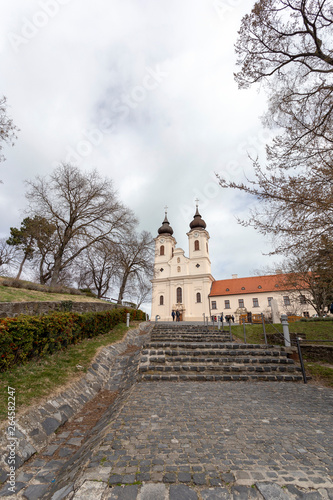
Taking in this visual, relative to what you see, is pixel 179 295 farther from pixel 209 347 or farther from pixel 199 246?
pixel 209 347

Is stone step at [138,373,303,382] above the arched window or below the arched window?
below

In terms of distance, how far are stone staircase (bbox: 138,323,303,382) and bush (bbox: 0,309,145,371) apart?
2.36 meters

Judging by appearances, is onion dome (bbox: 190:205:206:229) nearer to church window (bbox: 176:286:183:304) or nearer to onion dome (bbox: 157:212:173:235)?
onion dome (bbox: 157:212:173:235)

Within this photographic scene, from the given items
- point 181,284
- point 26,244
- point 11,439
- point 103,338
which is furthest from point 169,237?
point 11,439

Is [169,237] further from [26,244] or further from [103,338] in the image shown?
[103,338]

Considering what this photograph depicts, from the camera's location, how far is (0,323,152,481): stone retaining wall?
3164 millimetres

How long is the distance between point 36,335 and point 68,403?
168 cm

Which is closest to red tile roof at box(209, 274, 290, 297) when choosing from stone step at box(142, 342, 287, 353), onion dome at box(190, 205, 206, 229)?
onion dome at box(190, 205, 206, 229)

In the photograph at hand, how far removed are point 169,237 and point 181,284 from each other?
10.3 meters

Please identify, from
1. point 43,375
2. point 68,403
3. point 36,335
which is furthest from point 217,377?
point 36,335

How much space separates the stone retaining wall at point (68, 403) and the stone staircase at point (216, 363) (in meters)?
0.68

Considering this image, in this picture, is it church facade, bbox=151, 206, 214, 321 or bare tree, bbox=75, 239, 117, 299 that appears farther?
church facade, bbox=151, 206, 214, 321

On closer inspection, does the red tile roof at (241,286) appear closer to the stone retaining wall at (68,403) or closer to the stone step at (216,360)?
the stone step at (216,360)

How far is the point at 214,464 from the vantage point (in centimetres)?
246
